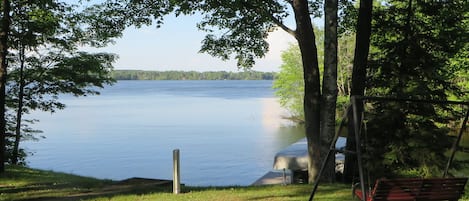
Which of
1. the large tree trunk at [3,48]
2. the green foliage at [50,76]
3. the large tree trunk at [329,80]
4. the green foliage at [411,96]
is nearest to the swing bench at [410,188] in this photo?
the green foliage at [411,96]

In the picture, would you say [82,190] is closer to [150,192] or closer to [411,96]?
[150,192]

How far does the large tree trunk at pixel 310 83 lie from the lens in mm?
11078

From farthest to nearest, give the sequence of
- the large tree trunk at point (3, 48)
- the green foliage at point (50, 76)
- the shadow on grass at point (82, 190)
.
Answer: the green foliage at point (50, 76) → the large tree trunk at point (3, 48) → the shadow on grass at point (82, 190)

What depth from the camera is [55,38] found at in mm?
17703

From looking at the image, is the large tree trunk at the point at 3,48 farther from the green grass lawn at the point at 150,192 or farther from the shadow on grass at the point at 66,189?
the green grass lawn at the point at 150,192

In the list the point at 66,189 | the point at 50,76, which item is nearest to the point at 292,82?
the point at 50,76

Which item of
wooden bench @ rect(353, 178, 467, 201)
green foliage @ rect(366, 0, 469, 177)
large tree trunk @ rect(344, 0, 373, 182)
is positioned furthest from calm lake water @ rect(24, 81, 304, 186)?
wooden bench @ rect(353, 178, 467, 201)

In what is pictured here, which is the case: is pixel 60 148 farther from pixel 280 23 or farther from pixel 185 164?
pixel 280 23

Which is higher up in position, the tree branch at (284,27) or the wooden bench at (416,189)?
the tree branch at (284,27)

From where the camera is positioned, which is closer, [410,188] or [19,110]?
[410,188]

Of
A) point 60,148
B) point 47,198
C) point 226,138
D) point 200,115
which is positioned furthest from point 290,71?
point 47,198

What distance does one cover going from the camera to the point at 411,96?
949 cm

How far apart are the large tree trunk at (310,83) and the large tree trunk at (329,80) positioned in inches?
13.2

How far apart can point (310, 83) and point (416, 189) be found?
605 cm
